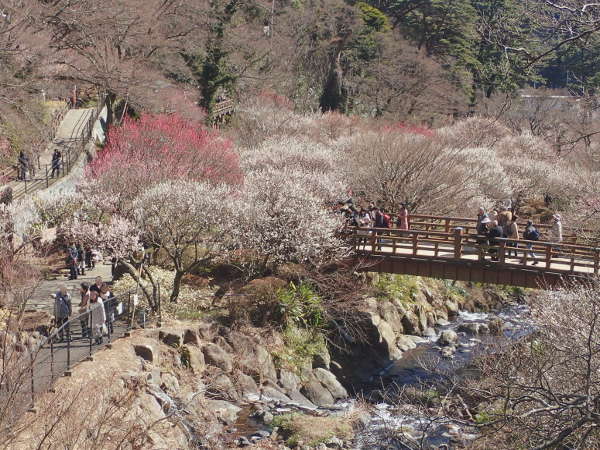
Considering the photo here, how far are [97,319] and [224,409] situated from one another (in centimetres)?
384

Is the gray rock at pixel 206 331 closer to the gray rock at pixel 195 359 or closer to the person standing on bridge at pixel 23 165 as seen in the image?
the gray rock at pixel 195 359

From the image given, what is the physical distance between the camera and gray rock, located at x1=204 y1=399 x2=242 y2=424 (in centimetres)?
1647

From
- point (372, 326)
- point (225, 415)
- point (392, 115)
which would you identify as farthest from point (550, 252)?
point (392, 115)

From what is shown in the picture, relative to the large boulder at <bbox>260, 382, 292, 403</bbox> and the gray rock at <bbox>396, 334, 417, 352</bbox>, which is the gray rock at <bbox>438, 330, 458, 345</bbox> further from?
the large boulder at <bbox>260, 382, 292, 403</bbox>

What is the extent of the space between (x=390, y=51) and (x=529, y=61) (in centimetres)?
5121

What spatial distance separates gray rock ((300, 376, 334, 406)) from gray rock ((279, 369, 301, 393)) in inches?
9.9

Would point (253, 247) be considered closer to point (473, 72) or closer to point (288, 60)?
point (288, 60)

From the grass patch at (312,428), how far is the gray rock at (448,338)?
7378 mm

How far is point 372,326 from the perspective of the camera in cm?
2266

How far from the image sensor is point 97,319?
16109 mm

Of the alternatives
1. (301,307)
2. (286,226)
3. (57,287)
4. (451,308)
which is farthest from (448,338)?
(57,287)

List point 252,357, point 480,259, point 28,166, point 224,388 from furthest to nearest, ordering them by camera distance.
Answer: point 28,166 → point 480,259 → point 252,357 → point 224,388

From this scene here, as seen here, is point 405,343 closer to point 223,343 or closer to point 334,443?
point 223,343

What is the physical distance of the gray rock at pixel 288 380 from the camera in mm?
19125
